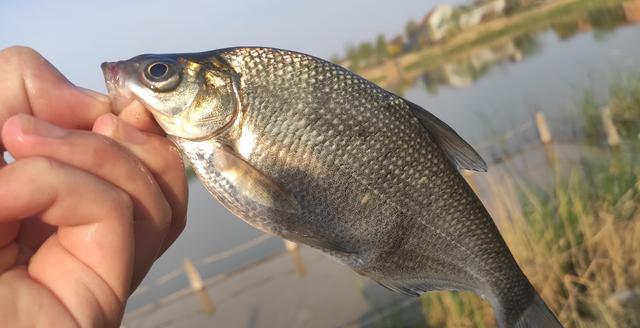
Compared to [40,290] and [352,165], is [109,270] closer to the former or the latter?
[40,290]

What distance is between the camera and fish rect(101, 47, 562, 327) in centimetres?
179

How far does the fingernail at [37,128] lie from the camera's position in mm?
1330

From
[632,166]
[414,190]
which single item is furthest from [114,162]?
[632,166]

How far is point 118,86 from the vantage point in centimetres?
183

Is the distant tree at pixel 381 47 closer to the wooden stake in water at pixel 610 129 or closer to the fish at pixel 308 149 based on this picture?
the wooden stake in water at pixel 610 129

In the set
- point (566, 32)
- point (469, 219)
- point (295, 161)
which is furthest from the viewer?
point (566, 32)

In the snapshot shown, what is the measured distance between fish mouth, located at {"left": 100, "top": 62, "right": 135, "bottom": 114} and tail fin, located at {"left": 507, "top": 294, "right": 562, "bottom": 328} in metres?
1.83

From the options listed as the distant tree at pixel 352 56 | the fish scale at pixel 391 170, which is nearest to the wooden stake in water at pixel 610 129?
the fish scale at pixel 391 170

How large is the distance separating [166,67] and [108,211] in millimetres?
694

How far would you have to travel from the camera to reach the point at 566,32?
26.6 m

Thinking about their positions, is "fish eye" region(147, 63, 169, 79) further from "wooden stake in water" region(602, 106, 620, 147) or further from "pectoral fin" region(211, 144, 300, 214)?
"wooden stake in water" region(602, 106, 620, 147)

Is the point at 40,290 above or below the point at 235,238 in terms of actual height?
above

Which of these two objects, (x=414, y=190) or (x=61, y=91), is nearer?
(x=61, y=91)

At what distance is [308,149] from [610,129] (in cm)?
785
